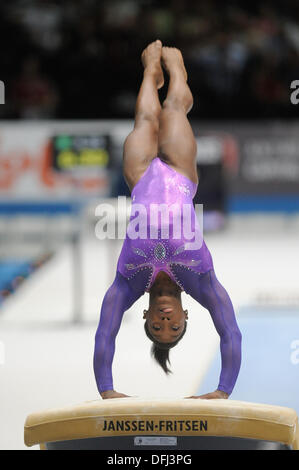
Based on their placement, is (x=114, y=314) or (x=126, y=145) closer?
(x=114, y=314)

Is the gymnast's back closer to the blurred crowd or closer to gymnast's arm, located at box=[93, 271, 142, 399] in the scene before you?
gymnast's arm, located at box=[93, 271, 142, 399]

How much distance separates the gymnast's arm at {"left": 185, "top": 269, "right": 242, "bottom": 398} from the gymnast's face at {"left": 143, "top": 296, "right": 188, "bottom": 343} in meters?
0.10

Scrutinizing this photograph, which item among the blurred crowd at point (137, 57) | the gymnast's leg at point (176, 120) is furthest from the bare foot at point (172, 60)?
the blurred crowd at point (137, 57)

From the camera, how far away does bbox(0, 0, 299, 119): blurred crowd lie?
812cm

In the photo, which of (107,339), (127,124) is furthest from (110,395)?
(127,124)

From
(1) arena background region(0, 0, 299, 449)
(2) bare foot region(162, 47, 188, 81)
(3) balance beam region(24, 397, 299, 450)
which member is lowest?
(3) balance beam region(24, 397, 299, 450)

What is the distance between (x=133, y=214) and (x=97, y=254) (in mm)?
5034

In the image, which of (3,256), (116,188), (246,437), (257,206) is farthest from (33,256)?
(246,437)

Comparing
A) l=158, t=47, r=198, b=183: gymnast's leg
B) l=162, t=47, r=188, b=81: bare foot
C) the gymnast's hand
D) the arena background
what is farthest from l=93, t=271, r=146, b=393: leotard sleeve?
the arena background

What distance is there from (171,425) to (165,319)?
0.44m

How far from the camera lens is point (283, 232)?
8.54 m

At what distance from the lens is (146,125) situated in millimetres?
2988

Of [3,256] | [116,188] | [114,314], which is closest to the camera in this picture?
[114,314]
